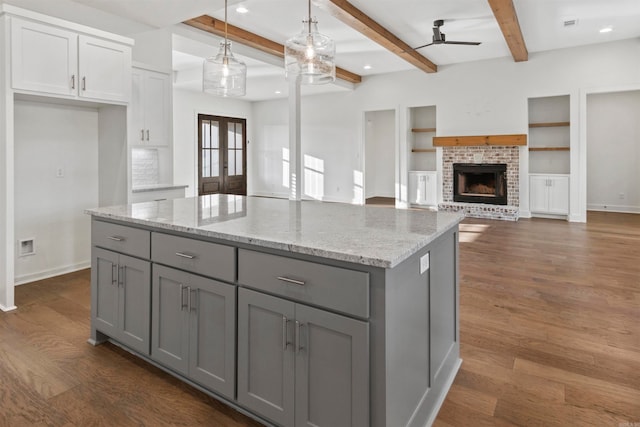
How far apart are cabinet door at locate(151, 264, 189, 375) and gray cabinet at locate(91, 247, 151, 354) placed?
7 centimetres

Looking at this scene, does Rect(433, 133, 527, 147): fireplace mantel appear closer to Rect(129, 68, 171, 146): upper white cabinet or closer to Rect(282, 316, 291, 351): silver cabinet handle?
Rect(129, 68, 171, 146): upper white cabinet

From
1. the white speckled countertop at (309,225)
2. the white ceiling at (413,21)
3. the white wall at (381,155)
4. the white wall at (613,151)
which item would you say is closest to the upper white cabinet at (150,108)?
the white ceiling at (413,21)

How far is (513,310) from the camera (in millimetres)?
3064

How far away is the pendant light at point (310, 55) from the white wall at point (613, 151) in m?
7.65

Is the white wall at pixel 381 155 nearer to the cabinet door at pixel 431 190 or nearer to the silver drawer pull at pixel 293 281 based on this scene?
the cabinet door at pixel 431 190

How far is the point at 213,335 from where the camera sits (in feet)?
6.09

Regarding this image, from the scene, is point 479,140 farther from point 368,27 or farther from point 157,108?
point 157,108

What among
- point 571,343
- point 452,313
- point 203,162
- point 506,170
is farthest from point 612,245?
point 203,162

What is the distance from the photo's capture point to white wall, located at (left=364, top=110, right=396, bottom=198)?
35.7ft

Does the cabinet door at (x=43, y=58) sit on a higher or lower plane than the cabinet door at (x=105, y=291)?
higher

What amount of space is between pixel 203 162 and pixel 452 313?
895cm

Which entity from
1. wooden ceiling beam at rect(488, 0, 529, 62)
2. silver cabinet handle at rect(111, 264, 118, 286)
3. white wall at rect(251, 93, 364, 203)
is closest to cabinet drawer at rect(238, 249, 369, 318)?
silver cabinet handle at rect(111, 264, 118, 286)

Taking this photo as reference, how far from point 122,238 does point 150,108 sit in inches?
104

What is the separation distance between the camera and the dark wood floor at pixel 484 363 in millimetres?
1833
